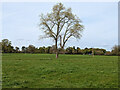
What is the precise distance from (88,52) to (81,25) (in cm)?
8034

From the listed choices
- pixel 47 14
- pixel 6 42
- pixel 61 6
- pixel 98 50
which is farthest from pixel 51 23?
pixel 98 50

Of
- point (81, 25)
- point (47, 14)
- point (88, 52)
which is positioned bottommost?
point (88, 52)

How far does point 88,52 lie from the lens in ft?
384

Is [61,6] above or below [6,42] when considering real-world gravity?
above

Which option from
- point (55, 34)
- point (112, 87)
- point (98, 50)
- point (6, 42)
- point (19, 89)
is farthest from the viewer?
point (98, 50)

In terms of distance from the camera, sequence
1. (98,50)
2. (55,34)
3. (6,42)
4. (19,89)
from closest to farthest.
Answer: (19,89)
(55,34)
(6,42)
(98,50)

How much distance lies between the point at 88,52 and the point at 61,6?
8293 cm

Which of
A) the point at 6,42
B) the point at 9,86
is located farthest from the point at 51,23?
the point at 6,42

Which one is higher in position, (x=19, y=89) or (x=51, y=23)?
(x=51, y=23)

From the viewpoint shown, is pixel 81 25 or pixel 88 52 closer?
pixel 81 25

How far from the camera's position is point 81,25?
39.2 metres

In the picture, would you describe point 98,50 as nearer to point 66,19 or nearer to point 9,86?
point 66,19

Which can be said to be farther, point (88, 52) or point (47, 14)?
point (88, 52)

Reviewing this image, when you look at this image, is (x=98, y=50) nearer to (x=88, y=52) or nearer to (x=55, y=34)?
(x=88, y=52)
